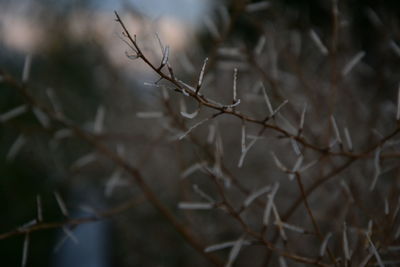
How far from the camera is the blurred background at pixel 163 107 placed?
226cm

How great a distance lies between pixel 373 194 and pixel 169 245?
2.25 meters

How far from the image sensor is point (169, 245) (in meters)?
4.14

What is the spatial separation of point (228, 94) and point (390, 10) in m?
1.55


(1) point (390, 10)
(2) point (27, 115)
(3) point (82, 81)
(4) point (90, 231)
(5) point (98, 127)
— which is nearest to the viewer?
(5) point (98, 127)

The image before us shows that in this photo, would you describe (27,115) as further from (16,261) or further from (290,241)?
(290,241)

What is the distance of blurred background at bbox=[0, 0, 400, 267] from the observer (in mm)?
2262

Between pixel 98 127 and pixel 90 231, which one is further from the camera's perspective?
pixel 90 231

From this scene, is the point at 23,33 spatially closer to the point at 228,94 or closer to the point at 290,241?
the point at 228,94

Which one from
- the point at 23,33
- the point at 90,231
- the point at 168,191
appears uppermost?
the point at 23,33

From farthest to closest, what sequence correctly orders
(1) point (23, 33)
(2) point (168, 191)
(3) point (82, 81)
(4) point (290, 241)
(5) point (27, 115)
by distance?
(3) point (82, 81), (1) point (23, 33), (5) point (27, 115), (2) point (168, 191), (4) point (290, 241)

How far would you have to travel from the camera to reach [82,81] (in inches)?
331

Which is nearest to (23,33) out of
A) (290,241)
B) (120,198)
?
(120,198)

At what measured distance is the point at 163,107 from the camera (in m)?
2.30

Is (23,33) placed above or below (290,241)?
above
